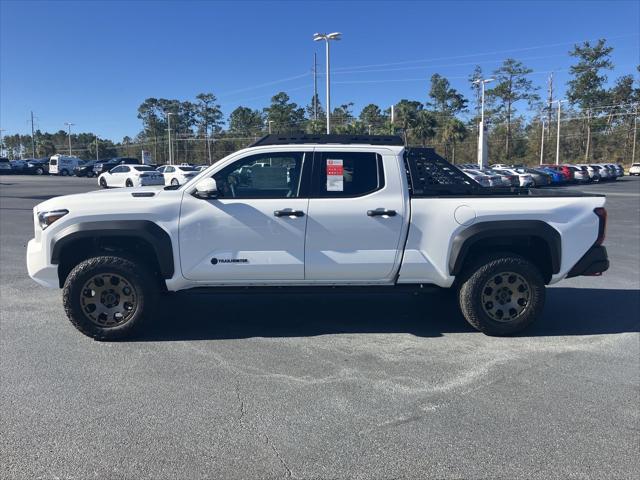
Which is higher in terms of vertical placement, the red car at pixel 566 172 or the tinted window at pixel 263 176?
the red car at pixel 566 172

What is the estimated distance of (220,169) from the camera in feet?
16.5

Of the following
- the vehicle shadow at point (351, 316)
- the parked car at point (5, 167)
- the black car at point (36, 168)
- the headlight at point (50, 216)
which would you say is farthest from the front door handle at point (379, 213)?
the parked car at point (5, 167)

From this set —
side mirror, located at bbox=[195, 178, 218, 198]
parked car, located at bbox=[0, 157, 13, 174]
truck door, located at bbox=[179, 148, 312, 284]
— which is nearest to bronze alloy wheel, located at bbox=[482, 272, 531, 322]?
truck door, located at bbox=[179, 148, 312, 284]

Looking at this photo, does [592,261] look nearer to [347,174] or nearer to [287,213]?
[347,174]

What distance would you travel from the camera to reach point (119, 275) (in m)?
4.91

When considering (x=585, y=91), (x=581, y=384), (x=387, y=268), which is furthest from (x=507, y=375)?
(x=585, y=91)

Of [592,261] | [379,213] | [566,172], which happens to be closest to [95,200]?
[379,213]

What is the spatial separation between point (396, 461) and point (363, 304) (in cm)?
339

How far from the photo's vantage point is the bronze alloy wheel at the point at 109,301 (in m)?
4.96

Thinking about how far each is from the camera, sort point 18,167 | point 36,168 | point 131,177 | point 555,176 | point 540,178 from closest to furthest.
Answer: point 131,177 < point 540,178 < point 555,176 < point 18,167 < point 36,168

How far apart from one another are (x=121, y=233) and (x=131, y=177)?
2827 centimetres

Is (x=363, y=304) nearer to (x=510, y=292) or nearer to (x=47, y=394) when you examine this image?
(x=510, y=292)

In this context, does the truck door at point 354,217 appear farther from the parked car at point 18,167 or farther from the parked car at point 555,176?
the parked car at point 18,167

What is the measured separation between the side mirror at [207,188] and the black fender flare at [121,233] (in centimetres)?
49
